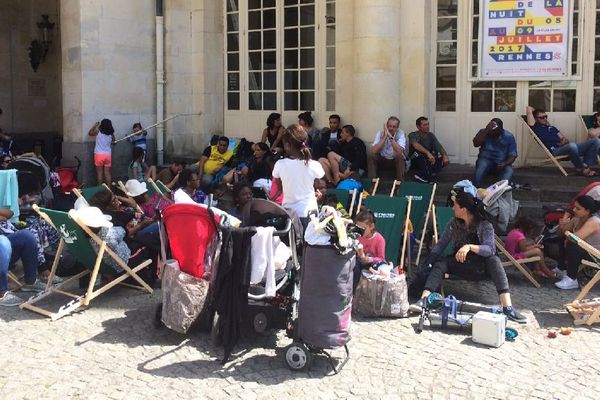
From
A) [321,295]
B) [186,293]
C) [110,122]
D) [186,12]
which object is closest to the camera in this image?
[321,295]

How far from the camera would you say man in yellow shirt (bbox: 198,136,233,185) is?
10828 mm

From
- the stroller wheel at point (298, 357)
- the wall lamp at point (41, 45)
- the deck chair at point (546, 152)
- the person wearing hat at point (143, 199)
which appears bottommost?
the stroller wheel at point (298, 357)

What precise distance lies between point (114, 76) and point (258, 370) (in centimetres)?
810

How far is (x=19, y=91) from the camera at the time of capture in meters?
14.8

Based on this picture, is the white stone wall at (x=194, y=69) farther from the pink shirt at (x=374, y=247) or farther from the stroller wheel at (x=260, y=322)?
the stroller wheel at (x=260, y=322)

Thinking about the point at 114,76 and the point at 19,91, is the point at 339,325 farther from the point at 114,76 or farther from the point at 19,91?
the point at 19,91

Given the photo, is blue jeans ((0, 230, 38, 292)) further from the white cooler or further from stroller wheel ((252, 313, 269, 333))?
the white cooler

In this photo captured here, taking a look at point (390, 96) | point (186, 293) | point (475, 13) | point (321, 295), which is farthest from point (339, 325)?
point (475, 13)

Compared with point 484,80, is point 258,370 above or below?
below

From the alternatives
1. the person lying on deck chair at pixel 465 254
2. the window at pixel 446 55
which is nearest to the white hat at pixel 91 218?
the person lying on deck chair at pixel 465 254

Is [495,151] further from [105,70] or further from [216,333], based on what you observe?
[105,70]

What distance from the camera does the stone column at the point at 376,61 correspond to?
9.90 meters

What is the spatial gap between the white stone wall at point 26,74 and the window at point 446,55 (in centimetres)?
870

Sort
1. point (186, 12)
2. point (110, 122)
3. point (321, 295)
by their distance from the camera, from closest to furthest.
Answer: point (321, 295), point (110, 122), point (186, 12)
